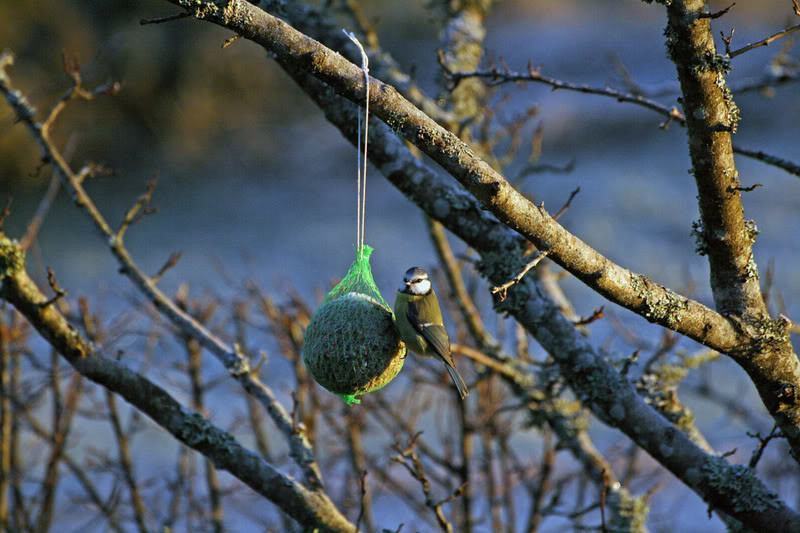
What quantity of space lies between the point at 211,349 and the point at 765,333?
1.74 m

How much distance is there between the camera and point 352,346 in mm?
1971

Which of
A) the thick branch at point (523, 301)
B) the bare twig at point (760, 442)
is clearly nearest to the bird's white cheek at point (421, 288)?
the thick branch at point (523, 301)

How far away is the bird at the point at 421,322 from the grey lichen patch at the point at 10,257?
3.55 feet

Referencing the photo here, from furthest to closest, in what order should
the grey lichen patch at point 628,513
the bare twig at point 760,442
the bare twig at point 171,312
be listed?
1. the grey lichen patch at point 628,513
2. the bare twig at point 171,312
3. the bare twig at point 760,442

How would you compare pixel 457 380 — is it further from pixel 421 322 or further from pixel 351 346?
pixel 351 346

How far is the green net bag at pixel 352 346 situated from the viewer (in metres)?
1.97

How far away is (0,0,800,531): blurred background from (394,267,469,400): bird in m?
7.36

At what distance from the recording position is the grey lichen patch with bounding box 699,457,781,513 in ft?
6.88

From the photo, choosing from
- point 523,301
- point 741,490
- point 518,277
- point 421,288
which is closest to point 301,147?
point 523,301

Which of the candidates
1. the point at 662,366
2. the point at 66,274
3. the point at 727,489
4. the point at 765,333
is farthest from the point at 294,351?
the point at 66,274

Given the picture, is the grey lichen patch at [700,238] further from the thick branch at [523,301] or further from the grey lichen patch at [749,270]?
the thick branch at [523,301]

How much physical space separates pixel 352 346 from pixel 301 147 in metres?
10.4

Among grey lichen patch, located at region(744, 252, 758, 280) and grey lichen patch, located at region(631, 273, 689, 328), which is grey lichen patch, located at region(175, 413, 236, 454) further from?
grey lichen patch, located at region(744, 252, 758, 280)

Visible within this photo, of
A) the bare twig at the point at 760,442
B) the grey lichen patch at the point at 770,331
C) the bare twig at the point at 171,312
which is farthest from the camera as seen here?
the bare twig at the point at 171,312
